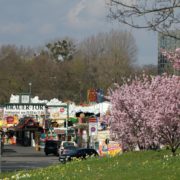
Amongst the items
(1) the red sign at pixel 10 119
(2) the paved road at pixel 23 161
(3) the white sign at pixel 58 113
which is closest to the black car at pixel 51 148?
(2) the paved road at pixel 23 161

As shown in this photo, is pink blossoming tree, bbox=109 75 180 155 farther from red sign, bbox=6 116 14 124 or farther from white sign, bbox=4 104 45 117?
red sign, bbox=6 116 14 124

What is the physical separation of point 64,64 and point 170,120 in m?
104

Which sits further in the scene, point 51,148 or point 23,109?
point 23,109

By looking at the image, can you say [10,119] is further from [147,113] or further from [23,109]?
[147,113]

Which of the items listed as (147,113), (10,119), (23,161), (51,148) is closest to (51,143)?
(51,148)

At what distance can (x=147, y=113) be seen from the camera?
32.4 meters

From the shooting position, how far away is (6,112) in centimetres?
7631

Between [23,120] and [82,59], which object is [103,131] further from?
[82,59]

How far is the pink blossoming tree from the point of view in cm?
3067

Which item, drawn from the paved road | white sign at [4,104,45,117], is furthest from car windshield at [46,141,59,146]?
white sign at [4,104,45,117]

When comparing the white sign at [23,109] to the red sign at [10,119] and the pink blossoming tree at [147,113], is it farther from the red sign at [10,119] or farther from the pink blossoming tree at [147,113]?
the pink blossoming tree at [147,113]

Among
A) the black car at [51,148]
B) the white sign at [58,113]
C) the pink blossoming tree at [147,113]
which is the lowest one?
the black car at [51,148]

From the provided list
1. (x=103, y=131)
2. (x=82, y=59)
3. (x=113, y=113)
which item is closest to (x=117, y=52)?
(x=82, y=59)

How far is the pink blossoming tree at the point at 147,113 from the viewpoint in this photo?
3067cm
